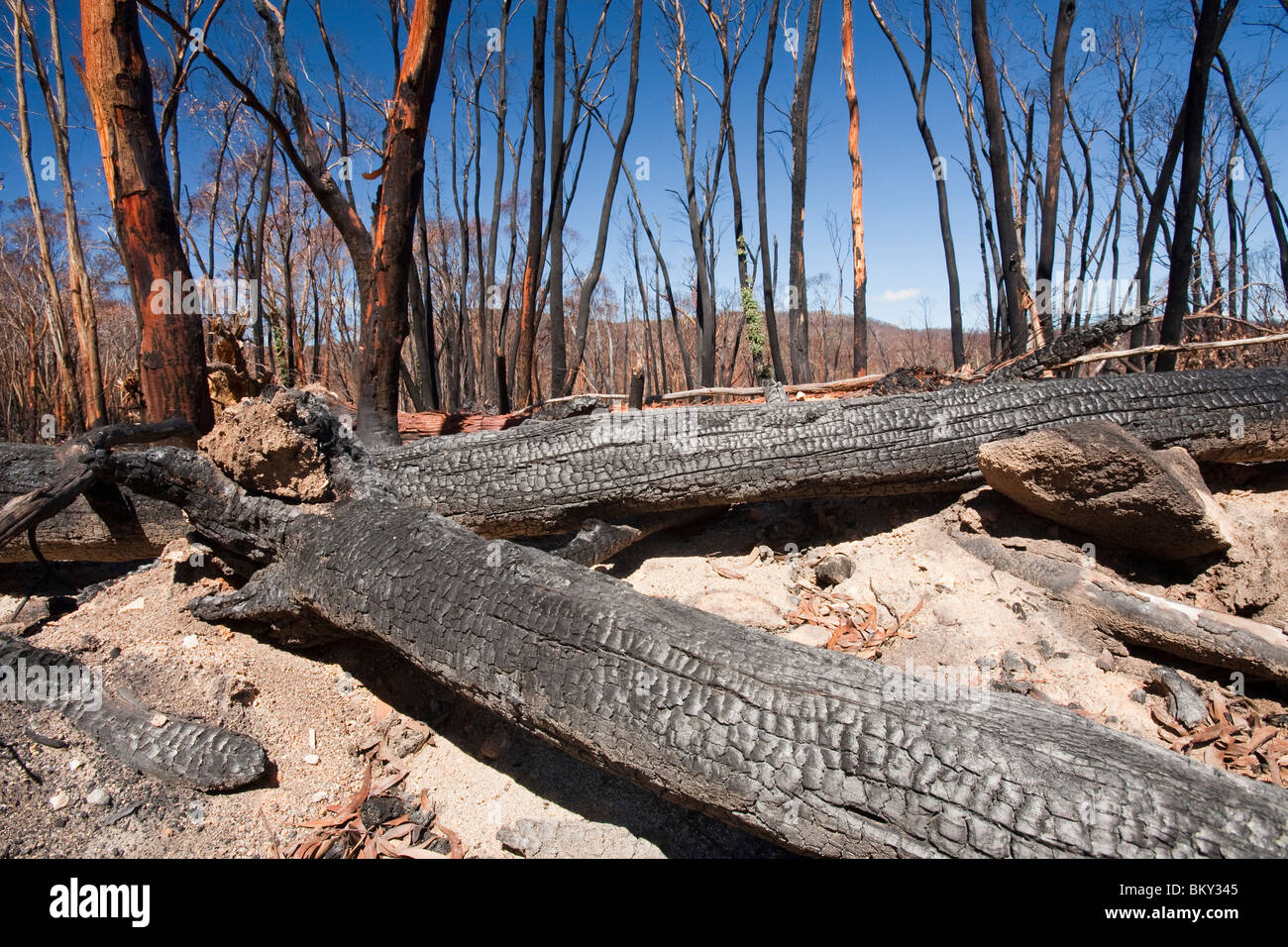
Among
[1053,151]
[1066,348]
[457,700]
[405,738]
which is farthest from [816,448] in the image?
[1053,151]

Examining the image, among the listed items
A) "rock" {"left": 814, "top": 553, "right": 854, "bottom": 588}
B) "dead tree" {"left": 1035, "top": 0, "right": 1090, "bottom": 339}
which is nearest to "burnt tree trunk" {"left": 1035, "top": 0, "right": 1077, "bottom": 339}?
"dead tree" {"left": 1035, "top": 0, "right": 1090, "bottom": 339}

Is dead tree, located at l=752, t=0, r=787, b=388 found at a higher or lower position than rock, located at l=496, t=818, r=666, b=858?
higher

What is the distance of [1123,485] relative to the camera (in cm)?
301

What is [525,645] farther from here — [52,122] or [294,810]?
[52,122]

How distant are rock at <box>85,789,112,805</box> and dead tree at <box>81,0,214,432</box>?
2.55 metres

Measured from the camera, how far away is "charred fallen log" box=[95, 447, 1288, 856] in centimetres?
135

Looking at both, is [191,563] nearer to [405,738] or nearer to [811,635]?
[405,738]

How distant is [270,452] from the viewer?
2.75 m

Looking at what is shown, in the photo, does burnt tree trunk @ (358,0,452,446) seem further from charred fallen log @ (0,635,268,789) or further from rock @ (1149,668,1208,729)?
rock @ (1149,668,1208,729)

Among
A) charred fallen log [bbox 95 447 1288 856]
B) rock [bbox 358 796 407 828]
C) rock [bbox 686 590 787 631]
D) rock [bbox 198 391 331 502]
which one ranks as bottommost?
rock [bbox 358 796 407 828]

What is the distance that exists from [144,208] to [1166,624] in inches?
233

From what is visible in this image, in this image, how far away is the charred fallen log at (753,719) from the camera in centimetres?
135

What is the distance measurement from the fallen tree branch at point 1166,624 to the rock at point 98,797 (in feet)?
12.8
